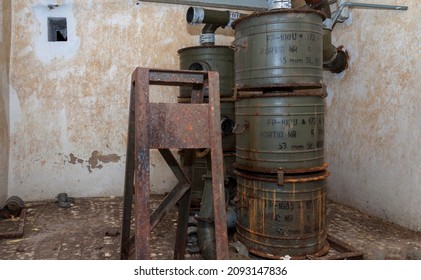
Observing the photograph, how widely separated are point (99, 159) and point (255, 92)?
8.81ft

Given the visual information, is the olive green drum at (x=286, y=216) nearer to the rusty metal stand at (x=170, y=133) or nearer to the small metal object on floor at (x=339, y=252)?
the small metal object on floor at (x=339, y=252)

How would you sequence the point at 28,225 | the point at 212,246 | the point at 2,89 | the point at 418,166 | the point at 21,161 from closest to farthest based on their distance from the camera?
1. the point at 212,246
2. the point at 418,166
3. the point at 28,225
4. the point at 2,89
5. the point at 21,161

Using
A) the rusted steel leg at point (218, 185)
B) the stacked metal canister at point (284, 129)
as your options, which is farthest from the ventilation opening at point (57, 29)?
the rusted steel leg at point (218, 185)

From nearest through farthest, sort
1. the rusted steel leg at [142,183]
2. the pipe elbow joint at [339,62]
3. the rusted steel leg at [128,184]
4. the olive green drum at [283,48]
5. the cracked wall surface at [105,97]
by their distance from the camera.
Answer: the rusted steel leg at [142,183], the rusted steel leg at [128,184], the olive green drum at [283,48], the cracked wall surface at [105,97], the pipe elbow joint at [339,62]

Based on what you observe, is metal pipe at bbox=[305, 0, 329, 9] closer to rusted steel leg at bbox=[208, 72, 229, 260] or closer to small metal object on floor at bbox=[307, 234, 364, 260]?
small metal object on floor at bbox=[307, 234, 364, 260]

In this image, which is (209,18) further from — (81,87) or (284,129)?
(81,87)

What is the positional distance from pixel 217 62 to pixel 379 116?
186cm

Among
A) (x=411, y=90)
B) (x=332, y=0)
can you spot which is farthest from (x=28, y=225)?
(x=332, y=0)

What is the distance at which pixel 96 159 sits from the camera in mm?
4781

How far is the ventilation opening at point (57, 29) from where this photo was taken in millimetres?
4609

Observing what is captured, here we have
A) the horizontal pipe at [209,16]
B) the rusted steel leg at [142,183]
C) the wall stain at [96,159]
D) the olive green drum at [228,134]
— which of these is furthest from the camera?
the wall stain at [96,159]

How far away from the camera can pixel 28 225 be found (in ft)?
12.3

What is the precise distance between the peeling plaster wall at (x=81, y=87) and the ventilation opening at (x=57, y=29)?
8cm

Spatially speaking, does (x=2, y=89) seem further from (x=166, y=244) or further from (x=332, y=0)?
(x=332, y=0)
